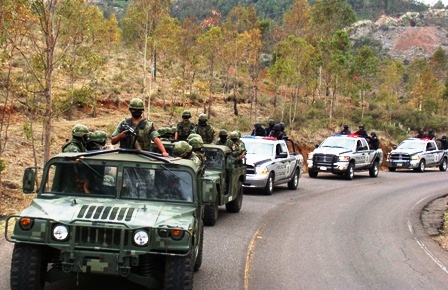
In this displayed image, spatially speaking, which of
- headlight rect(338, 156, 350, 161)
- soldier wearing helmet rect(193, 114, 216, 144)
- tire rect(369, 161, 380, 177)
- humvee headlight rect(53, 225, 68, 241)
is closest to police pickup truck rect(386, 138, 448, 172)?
tire rect(369, 161, 380, 177)

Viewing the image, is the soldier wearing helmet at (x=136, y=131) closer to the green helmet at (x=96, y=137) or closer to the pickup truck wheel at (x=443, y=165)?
the green helmet at (x=96, y=137)

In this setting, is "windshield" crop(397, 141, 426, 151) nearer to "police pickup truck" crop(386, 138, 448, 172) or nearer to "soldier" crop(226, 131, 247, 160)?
"police pickup truck" crop(386, 138, 448, 172)

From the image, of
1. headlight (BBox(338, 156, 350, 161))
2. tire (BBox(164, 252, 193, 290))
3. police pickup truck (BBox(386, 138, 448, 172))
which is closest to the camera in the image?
tire (BBox(164, 252, 193, 290))

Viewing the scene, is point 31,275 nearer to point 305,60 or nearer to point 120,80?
point 120,80

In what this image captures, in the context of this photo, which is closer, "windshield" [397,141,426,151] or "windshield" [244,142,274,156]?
"windshield" [244,142,274,156]

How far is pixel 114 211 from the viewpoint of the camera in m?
6.79

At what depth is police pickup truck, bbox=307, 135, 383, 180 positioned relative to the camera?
25.9 meters

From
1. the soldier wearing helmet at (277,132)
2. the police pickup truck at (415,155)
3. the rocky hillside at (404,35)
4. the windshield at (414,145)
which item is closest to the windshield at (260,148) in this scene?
the soldier wearing helmet at (277,132)

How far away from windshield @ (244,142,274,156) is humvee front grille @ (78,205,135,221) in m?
12.8

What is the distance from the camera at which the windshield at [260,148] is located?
1953 cm

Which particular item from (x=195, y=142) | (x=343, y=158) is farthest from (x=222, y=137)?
(x=343, y=158)

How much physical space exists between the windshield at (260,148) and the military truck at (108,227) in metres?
12.1

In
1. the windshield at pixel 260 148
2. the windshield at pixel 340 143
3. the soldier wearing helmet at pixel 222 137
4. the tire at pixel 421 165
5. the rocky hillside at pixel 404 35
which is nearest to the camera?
the soldier wearing helmet at pixel 222 137

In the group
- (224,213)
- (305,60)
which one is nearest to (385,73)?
(305,60)
